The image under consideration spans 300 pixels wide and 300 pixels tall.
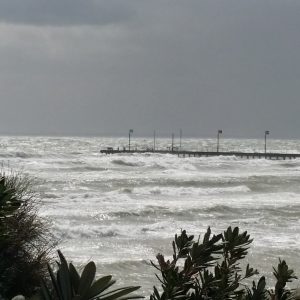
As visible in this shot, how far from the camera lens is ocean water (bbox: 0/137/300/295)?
16.0 m

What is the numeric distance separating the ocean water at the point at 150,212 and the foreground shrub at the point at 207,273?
27.2 feet

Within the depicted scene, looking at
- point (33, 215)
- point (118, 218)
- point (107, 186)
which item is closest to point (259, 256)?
point (33, 215)

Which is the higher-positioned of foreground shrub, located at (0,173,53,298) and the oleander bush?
the oleander bush

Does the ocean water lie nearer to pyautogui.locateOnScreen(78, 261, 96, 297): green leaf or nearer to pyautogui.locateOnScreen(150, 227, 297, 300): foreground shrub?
pyautogui.locateOnScreen(150, 227, 297, 300): foreground shrub

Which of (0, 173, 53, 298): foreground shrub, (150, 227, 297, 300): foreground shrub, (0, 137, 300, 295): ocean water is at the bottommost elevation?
(0, 137, 300, 295): ocean water

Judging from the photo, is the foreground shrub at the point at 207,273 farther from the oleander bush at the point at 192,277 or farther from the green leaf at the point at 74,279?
the green leaf at the point at 74,279

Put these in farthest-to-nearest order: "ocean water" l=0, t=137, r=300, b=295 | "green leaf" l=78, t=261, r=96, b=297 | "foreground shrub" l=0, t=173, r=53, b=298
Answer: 1. "ocean water" l=0, t=137, r=300, b=295
2. "foreground shrub" l=0, t=173, r=53, b=298
3. "green leaf" l=78, t=261, r=96, b=297

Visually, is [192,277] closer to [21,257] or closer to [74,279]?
[74,279]

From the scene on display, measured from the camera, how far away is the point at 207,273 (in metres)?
3.11

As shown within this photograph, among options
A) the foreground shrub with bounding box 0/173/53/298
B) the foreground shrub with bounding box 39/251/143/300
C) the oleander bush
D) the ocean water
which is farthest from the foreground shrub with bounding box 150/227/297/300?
the ocean water

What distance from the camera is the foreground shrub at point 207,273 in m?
2.97

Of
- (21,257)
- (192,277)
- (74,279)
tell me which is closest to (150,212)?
(21,257)

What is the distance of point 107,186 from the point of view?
42.8 meters

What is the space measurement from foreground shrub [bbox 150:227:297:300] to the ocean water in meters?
8.28
